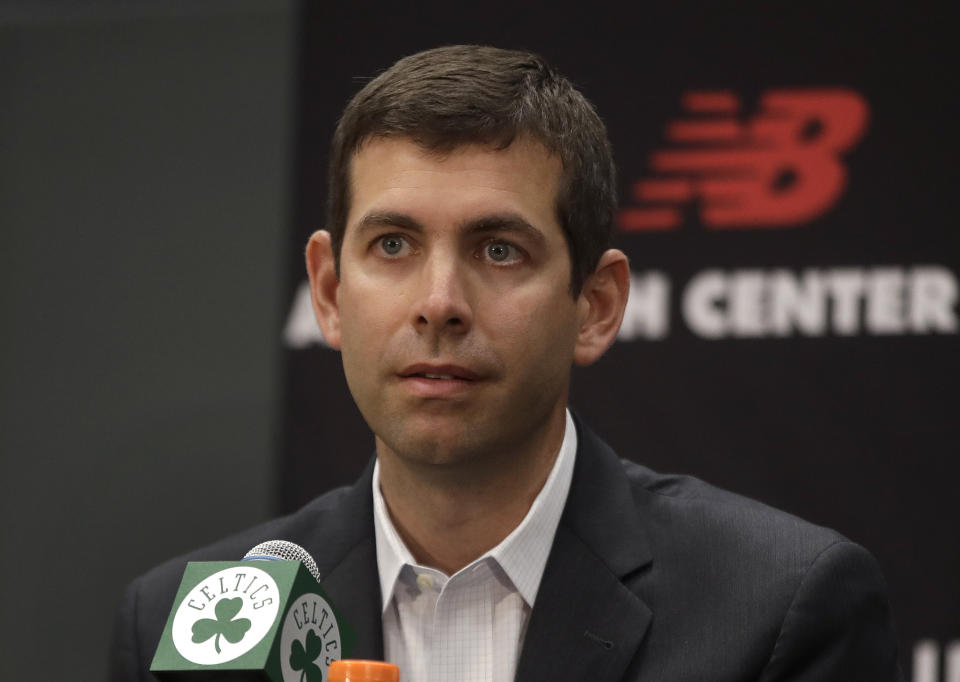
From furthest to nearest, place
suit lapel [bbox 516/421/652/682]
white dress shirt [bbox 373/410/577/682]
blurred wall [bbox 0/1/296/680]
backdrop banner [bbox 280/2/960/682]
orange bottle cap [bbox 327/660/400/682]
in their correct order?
blurred wall [bbox 0/1/296/680] < backdrop banner [bbox 280/2/960/682] < white dress shirt [bbox 373/410/577/682] < suit lapel [bbox 516/421/652/682] < orange bottle cap [bbox 327/660/400/682]

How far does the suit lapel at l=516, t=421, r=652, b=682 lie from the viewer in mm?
2438

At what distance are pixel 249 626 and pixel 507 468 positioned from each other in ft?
3.24

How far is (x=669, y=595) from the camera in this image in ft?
8.29

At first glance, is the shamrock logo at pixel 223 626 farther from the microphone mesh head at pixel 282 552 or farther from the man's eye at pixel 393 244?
the man's eye at pixel 393 244

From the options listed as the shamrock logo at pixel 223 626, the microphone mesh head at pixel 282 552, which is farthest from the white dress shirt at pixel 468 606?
the shamrock logo at pixel 223 626

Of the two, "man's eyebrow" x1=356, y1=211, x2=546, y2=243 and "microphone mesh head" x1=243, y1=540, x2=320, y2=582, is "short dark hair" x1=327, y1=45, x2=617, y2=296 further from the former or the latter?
"microphone mesh head" x1=243, y1=540, x2=320, y2=582

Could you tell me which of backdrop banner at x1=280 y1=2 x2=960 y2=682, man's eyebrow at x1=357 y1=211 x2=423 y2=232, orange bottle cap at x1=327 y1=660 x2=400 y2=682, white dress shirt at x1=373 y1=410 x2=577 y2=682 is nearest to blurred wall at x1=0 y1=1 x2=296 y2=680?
backdrop banner at x1=280 y1=2 x2=960 y2=682

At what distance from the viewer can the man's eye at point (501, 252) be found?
245 cm

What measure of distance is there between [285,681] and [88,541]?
158 inches

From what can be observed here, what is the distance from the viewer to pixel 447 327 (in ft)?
7.72

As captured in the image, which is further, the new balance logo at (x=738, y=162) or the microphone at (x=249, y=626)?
the new balance logo at (x=738, y=162)

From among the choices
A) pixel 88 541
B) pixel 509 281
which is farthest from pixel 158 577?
pixel 88 541

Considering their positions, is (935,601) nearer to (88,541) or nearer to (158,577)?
(158,577)

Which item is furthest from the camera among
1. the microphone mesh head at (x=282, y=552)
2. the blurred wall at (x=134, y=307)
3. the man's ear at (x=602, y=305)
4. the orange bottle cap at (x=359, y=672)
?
the blurred wall at (x=134, y=307)
